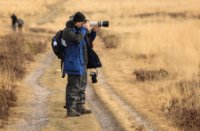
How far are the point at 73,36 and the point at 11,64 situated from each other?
7.93 meters

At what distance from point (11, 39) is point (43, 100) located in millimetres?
14274

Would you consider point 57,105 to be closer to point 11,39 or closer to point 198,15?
point 11,39

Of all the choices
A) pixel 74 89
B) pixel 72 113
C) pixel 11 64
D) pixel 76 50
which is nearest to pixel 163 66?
pixel 11 64

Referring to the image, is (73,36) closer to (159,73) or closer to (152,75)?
(152,75)

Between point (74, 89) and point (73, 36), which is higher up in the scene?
point (73, 36)

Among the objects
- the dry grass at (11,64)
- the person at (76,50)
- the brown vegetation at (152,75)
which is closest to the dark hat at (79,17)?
the person at (76,50)

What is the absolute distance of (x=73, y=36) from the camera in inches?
401

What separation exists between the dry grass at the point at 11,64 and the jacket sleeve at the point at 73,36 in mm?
2143

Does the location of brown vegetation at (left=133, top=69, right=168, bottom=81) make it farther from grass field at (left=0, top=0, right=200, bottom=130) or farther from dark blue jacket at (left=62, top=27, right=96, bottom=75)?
dark blue jacket at (left=62, top=27, right=96, bottom=75)

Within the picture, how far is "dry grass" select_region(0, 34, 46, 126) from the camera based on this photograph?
40.7ft

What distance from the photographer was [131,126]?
10211mm

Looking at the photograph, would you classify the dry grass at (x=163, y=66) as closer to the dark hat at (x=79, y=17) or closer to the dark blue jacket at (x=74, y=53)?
the dark blue jacket at (x=74, y=53)

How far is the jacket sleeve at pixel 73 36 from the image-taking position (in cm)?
1020

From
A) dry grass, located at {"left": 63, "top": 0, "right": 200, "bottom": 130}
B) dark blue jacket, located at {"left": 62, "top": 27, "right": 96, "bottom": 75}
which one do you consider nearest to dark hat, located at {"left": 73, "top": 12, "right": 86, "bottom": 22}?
dark blue jacket, located at {"left": 62, "top": 27, "right": 96, "bottom": 75}
